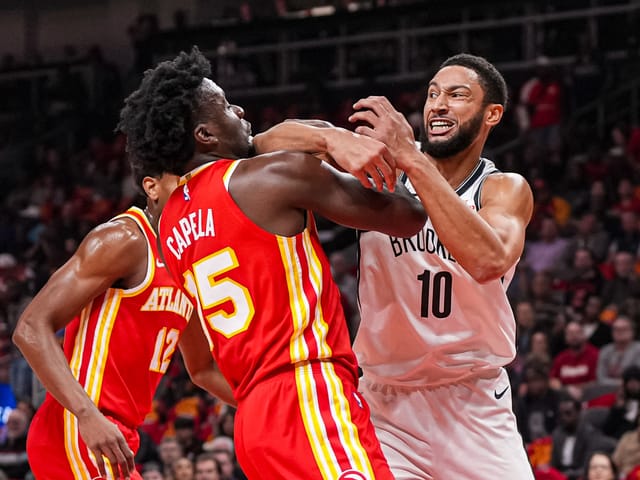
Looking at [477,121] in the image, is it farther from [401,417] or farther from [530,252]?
[530,252]

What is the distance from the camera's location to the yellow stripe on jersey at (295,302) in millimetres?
3652

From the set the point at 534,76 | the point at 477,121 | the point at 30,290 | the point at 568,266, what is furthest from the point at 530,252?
the point at 477,121

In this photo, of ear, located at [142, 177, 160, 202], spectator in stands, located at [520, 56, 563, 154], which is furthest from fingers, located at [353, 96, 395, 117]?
spectator in stands, located at [520, 56, 563, 154]

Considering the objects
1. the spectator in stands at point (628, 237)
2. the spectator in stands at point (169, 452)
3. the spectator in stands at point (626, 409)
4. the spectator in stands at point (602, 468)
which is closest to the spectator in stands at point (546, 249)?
the spectator in stands at point (628, 237)

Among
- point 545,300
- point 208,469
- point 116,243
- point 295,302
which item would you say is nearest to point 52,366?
point 116,243

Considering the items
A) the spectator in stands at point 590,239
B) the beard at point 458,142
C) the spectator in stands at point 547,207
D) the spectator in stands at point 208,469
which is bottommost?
the spectator in stands at point 208,469

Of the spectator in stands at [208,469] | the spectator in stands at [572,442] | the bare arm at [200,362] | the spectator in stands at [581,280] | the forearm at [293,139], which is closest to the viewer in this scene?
the forearm at [293,139]

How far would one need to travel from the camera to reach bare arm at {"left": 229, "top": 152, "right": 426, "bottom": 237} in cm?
366

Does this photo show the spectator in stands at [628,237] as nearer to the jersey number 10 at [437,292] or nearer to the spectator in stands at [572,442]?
the spectator in stands at [572,442]

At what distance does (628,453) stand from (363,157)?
5.48 meters

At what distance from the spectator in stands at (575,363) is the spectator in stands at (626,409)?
0.89 metres

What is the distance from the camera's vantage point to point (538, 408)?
9352 mm

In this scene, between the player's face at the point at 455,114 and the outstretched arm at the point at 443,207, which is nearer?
the outstretched arm at the point at 443,207

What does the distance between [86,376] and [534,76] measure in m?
11.7
